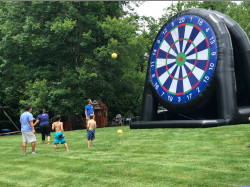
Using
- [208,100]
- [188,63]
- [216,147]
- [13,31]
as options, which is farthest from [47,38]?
[216,147]

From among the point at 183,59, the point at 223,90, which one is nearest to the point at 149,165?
the point at 223,90

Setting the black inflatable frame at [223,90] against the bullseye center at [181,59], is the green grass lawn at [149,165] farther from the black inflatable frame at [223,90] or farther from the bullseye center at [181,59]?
the bullseye center at [181,59]

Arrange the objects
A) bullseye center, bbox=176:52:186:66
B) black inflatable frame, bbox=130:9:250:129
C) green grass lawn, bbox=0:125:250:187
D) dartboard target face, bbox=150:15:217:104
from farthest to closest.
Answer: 1. bullseye center, bbox=176:52:186:66
2. dartboard target face, bbox=150:15:217:104
3. black inflatable frame, bbox=130:9:250:129
4. green grass lawn, bbox=0:125:250:187

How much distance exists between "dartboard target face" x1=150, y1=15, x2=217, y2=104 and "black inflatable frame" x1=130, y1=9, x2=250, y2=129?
294mm

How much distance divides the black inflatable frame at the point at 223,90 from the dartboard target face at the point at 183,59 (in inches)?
11.6

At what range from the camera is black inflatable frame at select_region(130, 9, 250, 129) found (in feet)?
44.9

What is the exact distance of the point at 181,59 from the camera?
1552cm

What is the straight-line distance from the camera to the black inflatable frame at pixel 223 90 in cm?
1367

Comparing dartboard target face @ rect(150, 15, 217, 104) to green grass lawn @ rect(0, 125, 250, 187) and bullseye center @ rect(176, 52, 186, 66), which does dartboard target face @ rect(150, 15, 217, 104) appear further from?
green grass lawn @ rect(0, 125, 250, 187)

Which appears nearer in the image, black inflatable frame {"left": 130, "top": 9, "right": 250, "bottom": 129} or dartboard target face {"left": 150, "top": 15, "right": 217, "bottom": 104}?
black inflatable frame {"left": 130, "top": 9, "right": 250, "bottom": 129}

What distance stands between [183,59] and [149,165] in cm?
874

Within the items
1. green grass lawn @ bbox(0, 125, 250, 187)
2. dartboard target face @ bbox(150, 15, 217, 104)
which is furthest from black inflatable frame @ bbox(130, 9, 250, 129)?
green grass lawn @ bbox(0, 125, 250, 187)

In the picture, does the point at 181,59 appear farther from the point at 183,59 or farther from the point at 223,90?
the point at 223,90

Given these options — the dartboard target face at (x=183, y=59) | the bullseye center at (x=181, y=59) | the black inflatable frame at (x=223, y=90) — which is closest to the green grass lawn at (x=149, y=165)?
the black inflatable frame at (x=223, y=90)
